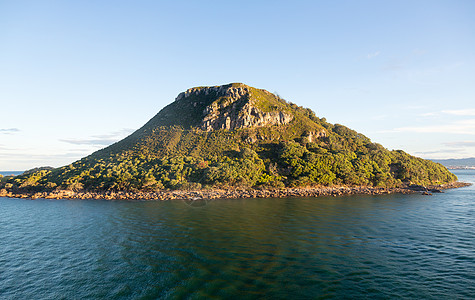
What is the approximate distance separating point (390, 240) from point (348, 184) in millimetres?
76431

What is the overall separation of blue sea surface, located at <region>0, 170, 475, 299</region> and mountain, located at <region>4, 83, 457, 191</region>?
44.5 m

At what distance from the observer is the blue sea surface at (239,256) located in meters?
23.4

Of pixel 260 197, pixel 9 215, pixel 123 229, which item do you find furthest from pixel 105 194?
pixel 260 197

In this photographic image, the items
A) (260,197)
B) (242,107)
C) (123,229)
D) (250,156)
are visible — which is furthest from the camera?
(242,107)

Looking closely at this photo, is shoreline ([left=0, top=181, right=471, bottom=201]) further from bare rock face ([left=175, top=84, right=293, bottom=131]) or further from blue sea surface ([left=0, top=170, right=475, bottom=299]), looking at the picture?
bare rock face ([left=175, top=84, right=293, bottom=131])

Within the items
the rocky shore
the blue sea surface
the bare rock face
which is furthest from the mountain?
the blue sea surface

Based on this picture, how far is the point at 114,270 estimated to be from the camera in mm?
27922

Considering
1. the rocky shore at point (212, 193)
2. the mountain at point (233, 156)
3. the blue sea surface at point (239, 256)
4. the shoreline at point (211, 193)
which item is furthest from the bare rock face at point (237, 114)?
the blue sea surface at point (239, 256)

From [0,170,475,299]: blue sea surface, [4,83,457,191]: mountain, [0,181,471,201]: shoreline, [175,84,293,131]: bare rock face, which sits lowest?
[0,170,475,299]: blue sea surface

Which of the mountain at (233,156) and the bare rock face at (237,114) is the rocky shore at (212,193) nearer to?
the mountain at (233,156)

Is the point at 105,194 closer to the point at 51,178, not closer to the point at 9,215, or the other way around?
the point at 9,215

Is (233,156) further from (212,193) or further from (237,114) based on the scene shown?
(237,114)

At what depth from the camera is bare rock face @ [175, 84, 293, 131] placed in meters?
159

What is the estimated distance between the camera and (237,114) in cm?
16125
